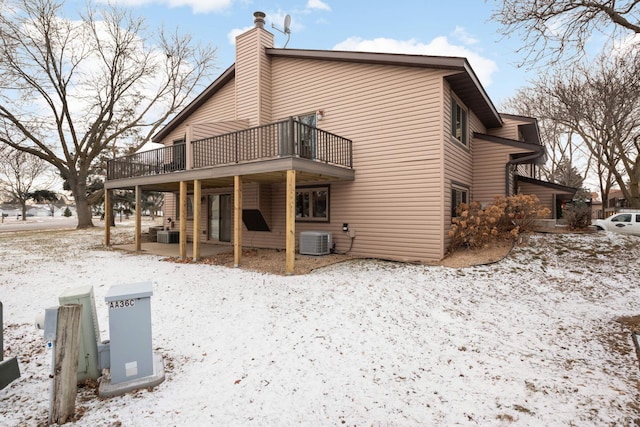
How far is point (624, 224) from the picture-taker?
12625mm

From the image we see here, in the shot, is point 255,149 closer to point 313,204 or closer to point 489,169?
point 313,204

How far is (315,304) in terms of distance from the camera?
5.46 metres

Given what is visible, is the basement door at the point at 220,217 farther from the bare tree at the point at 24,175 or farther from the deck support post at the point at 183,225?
the bare tree at the point at 24,175

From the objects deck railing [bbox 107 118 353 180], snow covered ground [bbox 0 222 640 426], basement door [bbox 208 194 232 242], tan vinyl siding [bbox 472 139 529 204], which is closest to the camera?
snow covered ground [bbox 0 222 640 426]

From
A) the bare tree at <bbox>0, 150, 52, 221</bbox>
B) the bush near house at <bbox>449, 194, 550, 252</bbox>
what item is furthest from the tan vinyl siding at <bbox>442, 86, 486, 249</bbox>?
the bare tree at <bbox>0, 150, 52, 221</bbox>

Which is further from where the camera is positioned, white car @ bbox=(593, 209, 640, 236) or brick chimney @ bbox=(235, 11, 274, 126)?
white car @ bbox=(593, 209, 640, 236)

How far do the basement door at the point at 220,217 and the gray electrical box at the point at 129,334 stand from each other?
10.8 m

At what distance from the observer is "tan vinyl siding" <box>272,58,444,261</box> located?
8.75m

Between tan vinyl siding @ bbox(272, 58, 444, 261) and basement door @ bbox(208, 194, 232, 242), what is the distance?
4218mm

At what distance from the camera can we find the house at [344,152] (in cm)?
870

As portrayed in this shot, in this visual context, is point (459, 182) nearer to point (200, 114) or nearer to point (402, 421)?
point (402, 421)

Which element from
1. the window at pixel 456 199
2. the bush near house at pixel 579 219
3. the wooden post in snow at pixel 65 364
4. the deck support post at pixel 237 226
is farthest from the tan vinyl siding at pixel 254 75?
the bush near house at pixel 579 219

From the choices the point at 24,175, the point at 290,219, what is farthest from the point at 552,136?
the point at 24,175

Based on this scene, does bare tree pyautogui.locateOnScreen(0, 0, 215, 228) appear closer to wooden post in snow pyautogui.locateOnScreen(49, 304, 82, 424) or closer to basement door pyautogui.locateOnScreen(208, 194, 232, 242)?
basement door pyautogui.locateOnScreen(208, 194, 232, 242)
